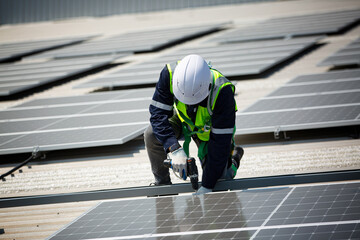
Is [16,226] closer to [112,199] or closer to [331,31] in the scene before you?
[112,199]

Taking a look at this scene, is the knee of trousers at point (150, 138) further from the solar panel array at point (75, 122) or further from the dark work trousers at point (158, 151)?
the solar panel array at point (75, 122)

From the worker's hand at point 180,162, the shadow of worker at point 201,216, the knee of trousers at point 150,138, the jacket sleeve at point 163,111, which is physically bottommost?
the shadow of worker at point 201,216

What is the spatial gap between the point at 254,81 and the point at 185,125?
7174 millimetres

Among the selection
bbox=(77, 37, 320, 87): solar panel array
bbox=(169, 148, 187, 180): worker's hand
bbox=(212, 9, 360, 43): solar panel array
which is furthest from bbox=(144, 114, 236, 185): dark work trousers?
bbox=(212, 9, 360, 43): solar panel array

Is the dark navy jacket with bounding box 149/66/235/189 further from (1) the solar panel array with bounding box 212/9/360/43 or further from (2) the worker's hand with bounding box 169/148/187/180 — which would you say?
(1) the solar panel array with bounding box 212/9/360/43

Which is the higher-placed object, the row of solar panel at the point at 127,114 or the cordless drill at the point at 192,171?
the cordless drill at the point at 192,171

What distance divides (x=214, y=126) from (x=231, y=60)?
999 cm

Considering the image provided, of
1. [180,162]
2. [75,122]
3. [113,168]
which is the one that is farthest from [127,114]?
[180,162]

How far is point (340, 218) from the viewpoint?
12.5 ft

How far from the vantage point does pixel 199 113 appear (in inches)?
221

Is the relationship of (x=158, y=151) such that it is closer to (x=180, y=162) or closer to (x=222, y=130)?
(x=180, y=162)

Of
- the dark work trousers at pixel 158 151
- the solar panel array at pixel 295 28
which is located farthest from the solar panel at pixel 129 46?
the dark work trousers at pixel 158 151

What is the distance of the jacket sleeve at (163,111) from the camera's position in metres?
5.54

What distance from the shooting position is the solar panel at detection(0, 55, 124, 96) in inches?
555
